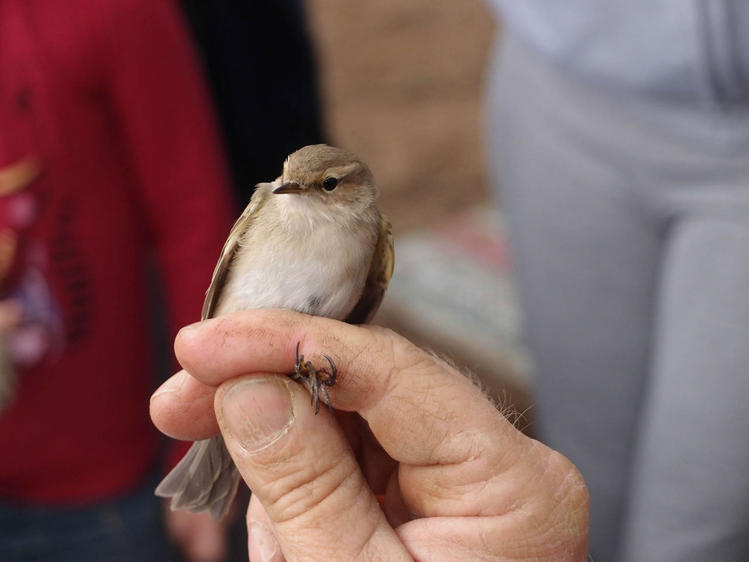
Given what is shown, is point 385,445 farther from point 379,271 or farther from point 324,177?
point 324,177

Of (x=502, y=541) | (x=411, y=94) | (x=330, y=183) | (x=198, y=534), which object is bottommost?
(x=198, y=534)

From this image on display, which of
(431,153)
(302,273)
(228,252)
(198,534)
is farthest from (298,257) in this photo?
(431,153)

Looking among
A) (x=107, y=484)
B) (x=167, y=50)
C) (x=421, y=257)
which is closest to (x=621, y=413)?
(x=107, y=484)

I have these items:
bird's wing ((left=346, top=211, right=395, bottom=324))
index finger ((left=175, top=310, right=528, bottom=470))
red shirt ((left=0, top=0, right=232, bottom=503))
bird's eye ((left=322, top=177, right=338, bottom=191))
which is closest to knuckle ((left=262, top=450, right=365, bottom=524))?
index finger ((left=175, top=310, right=528, bottom=470))

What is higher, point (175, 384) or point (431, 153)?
point (175, 384)

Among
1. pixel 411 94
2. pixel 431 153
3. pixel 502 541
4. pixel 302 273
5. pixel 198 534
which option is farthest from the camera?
pixel 411 94

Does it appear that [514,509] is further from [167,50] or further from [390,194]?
[390,194]

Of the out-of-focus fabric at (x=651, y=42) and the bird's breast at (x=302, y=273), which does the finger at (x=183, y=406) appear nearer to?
the bird's breast at (x=302, y=273)
